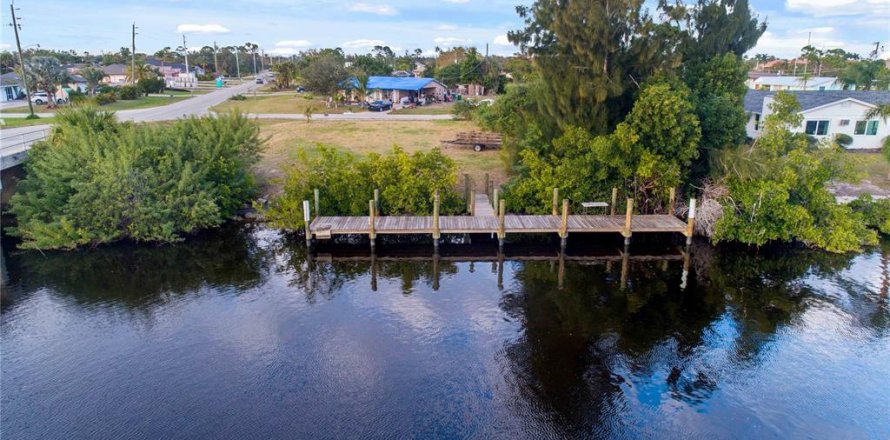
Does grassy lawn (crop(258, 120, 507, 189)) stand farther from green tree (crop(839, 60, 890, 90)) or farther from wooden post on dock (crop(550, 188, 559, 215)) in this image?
green tree (crop(839, 60, 890, 90))

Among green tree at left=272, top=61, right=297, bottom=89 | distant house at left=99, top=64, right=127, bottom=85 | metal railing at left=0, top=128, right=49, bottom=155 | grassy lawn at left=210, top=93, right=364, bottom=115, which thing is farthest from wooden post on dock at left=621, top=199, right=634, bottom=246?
distant house at left=99, top=64, right=127, bottom=85

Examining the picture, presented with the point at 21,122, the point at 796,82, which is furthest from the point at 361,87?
the point at 796,82

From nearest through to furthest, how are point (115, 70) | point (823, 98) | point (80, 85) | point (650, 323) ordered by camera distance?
point (650, 323), point (823, 98), point (80, 85), point (115, 70)

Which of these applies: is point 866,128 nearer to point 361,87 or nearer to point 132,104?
point 361,87

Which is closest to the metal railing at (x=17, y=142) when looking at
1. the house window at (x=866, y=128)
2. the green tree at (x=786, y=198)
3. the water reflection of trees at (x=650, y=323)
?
the water reflection of trees at (x=650, y=323)

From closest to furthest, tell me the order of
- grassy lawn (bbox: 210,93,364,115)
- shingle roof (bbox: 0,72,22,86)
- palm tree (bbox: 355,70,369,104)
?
1. grassy lawn (bbox: 210,93,364,115)
2. shingle roof (bbox: 0,72,22,86)
3. palm tree (bbox: 355,70,369,104)

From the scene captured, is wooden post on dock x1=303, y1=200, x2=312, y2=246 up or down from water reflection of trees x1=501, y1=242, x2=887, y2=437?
up

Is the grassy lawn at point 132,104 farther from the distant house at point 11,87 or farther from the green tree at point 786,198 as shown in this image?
the green tree at point 786,198
